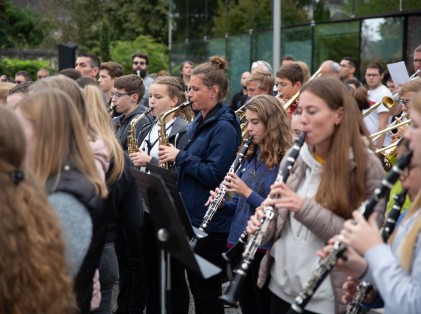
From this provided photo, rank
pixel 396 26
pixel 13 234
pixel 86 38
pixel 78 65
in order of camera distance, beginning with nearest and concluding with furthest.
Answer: pixel 13 234 → pixel 78 65 → pixel 396 26 → pixel 86 38

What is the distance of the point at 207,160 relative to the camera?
5.55m

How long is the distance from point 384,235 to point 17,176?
1.55 metres

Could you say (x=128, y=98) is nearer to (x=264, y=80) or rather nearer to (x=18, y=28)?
(x=264, y=80)

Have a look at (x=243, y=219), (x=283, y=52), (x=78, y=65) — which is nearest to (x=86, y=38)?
(x=283, y=52)

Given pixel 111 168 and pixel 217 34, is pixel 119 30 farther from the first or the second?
pixel 111 168

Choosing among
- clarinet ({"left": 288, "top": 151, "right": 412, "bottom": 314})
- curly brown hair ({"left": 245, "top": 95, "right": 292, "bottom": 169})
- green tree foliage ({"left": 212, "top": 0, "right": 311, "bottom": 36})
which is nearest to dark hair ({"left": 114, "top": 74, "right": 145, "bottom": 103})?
curly brown hair ({"left": 245, "top": 95, "right": 292, "bottom": 169})

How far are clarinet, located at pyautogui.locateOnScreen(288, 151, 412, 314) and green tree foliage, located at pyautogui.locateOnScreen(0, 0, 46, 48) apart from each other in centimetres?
3677

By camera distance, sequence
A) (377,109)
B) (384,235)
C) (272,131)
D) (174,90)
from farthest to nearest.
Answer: (377,109) → (174,90) → (272,131) → (384,235)

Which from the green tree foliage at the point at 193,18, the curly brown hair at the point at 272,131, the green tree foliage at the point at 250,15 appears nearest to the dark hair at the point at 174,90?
the curly brown hair at the point at 272,131

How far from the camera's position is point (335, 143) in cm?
366

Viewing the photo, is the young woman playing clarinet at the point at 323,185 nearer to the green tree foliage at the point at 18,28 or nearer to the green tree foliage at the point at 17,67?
the green tree foliage at the point at 17,67

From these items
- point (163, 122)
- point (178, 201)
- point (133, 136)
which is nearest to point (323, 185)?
point (178, 201)

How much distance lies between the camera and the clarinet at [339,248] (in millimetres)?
3080

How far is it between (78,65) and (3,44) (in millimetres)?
31009
